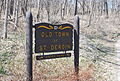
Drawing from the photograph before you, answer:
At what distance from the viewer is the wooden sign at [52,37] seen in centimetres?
509

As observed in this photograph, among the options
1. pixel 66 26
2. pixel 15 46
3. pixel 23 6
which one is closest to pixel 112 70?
pixel 66 26

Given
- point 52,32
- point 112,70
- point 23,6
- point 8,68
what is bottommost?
point 112,70

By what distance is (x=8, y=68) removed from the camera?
6723 millimetres

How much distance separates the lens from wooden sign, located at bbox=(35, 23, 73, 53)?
509 cm

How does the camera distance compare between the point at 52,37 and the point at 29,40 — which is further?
the point at 52,37

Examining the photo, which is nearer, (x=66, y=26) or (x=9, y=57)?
(x=66, y=26)

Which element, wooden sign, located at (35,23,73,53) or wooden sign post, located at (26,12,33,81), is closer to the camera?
wooden sign post, located at (26,12,33,81)

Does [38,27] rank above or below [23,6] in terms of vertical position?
below

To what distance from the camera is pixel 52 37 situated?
17.4ft

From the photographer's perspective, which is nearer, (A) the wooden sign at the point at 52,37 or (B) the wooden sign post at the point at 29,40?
(B) the wooden sign post at the point at 29,40

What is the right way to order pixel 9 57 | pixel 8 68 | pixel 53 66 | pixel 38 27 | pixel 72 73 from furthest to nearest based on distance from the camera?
pixel 9 57 → pixel 53 66 → pixel 8 68 → pixel 72 73 → pixel 38 27

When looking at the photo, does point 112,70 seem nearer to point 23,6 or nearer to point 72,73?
point 72,73

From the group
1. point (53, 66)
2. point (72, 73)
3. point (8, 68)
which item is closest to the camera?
point (72, 73)

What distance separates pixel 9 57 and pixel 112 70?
5.27 m
